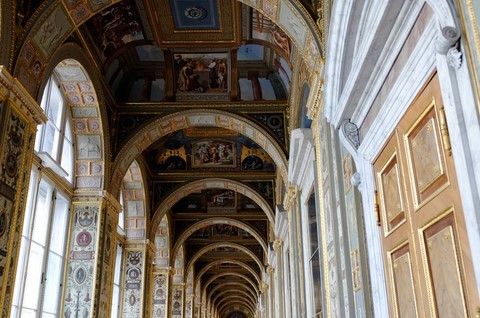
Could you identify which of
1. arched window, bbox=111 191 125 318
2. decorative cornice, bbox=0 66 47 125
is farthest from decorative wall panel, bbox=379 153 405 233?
arched window, bbox=111 191 125 318

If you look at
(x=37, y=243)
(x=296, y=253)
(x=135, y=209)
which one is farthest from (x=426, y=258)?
(x=135, y=209)

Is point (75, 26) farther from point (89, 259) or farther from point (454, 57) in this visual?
point (454, 57)

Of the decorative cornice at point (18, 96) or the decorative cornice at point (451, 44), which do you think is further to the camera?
the decorative cornice at point (18, 96)

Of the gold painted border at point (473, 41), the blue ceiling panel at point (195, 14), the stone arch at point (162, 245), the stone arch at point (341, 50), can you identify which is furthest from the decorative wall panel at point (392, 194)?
the stone arch at point (162, 245)

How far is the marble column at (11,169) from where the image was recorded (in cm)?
601

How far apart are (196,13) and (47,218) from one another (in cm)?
512

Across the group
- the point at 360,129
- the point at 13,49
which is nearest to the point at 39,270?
the point at 13,49

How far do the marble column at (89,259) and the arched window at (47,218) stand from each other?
0.63 feet

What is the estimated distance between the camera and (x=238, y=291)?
41.2 m

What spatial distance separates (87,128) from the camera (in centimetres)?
1077

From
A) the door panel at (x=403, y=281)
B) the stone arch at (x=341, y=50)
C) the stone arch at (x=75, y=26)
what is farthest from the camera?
the stone arch at (x=75, y=26)

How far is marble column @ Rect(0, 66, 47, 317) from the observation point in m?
6.01

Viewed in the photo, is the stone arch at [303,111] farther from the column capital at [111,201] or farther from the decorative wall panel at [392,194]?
the decorative wall panel at [392,194]

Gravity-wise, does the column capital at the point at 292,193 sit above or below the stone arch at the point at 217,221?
below
